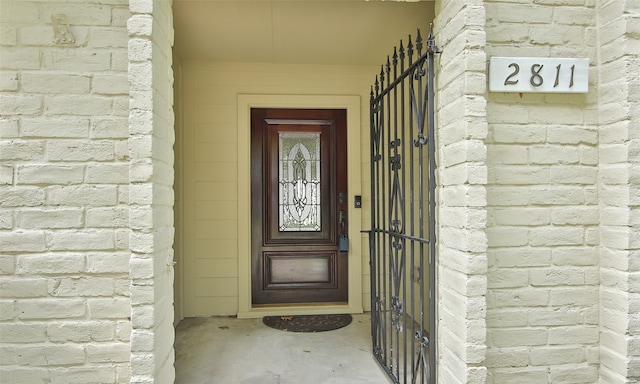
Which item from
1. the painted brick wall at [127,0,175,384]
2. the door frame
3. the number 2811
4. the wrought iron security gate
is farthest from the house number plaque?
the door frame

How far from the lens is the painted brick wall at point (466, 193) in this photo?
5.18 feet

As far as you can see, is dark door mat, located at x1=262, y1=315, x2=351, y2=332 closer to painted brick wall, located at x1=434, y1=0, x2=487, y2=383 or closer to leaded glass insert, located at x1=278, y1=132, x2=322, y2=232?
leaded glass insert, located at x1=278, y1=132, x2=322, y2=232

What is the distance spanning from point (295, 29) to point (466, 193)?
82.2 inches

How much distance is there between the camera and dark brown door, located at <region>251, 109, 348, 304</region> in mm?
3801

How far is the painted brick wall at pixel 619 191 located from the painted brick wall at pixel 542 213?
39 millimetres

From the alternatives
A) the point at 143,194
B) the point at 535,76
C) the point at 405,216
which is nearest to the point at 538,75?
the point at 535,76

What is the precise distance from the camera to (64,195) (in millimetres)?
1692

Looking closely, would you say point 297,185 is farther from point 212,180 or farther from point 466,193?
point 466,193

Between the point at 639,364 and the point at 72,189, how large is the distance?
2.58m

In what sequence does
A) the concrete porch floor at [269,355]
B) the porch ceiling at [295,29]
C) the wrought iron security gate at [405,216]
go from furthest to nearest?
the porch ceiling at [295,29], the concrete porch floor at [269,355], the wrought iron security gate at [405,216]

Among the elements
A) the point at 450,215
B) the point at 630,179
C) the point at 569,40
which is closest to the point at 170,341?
the point at 450,215

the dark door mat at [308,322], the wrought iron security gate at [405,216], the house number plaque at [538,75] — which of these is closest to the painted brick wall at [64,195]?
the wrought iron security gate at [405,216]

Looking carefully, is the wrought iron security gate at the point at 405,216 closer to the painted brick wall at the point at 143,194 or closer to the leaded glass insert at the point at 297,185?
the leaded glass insert at the point at 297,185

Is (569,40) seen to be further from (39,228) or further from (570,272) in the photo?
(39,228)
